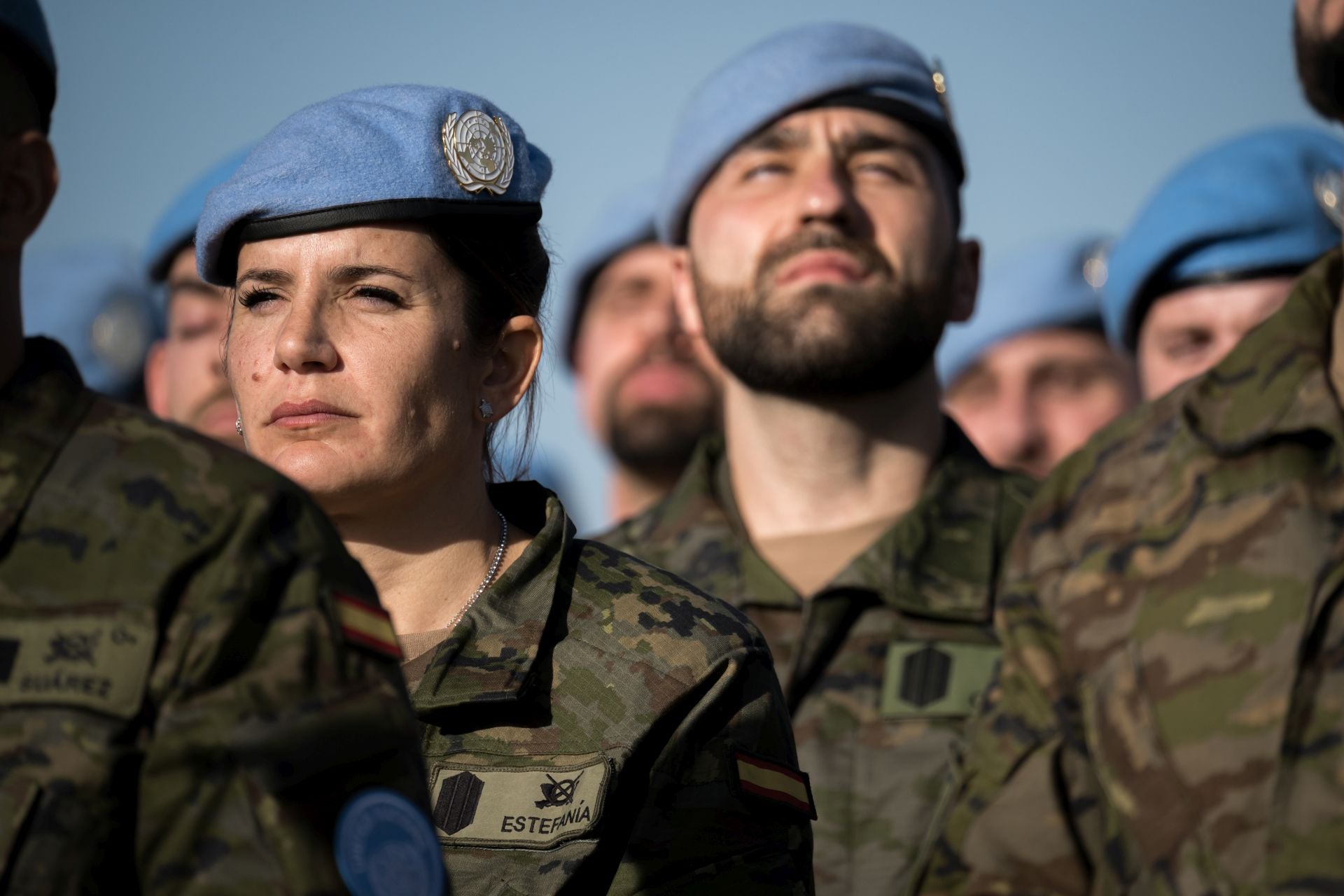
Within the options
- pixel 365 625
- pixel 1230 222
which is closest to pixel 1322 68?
pixel 365 625

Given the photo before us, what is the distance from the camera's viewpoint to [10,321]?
2.59 m

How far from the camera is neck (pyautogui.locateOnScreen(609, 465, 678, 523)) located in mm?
8250

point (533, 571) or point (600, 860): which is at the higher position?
point (533, 571)

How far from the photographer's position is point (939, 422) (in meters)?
5.45

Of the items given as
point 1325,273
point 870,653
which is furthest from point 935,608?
point 1325,273

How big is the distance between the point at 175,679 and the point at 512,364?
167 cm

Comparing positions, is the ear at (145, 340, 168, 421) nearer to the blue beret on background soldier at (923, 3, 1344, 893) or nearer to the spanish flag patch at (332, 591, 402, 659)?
the blue beret on background soldier at (923, 3, 1344, 893)

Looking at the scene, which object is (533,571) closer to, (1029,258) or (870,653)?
(870,653)

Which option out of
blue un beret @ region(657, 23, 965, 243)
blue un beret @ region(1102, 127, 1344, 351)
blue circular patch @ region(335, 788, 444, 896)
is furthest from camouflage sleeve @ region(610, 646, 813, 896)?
blue un beret @ region(1102, 127, 1344, 351)

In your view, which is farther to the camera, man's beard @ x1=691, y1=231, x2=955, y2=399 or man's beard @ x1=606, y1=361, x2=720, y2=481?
man's beard @ x1=606, y1=361, x2=720, y2=481

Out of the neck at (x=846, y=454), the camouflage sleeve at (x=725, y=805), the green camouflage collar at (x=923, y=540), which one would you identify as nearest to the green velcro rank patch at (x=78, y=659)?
the camouflage sleeve at (x=725, y=805)

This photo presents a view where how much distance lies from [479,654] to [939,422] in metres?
2.48

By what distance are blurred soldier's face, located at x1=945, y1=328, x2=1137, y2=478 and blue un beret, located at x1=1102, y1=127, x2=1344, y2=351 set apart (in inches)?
59.0

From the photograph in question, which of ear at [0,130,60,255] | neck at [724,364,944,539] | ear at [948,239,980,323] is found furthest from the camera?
ear at [948,239,980,323]
